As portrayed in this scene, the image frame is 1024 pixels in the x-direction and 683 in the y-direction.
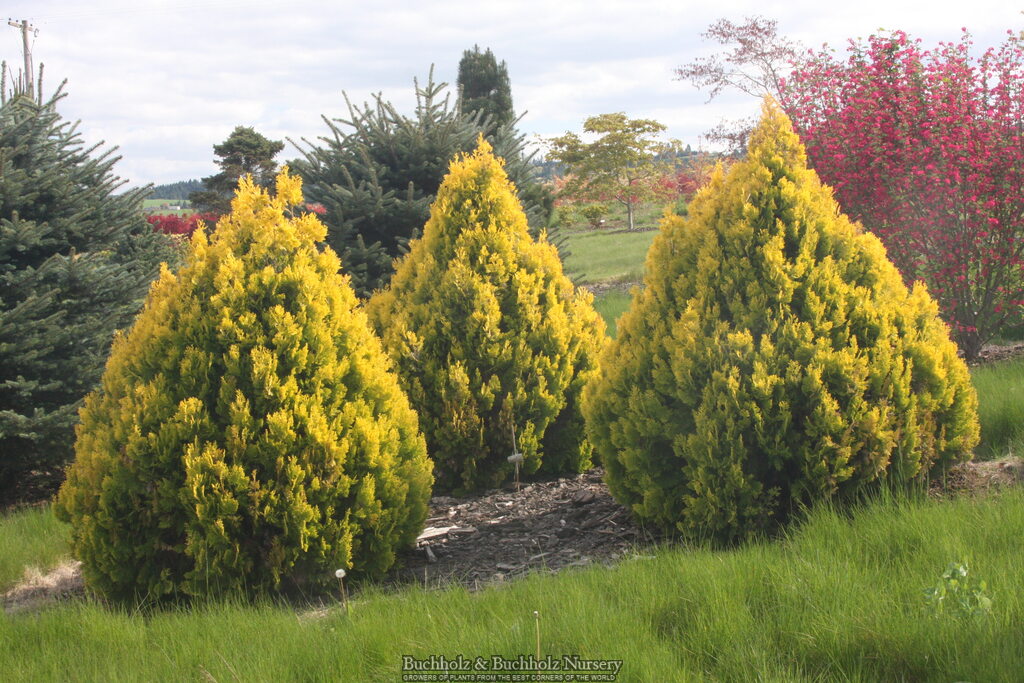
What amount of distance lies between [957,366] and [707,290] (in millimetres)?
1380

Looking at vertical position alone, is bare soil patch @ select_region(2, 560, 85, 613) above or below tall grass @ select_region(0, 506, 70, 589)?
below

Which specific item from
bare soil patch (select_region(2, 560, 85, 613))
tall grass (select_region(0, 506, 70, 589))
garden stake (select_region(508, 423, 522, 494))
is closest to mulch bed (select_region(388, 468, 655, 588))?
garden stake (select_region(508, 423, 522, 494))

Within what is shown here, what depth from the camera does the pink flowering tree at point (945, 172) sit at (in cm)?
770

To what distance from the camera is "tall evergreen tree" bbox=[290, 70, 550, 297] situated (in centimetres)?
764

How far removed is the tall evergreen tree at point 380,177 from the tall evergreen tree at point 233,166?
2434 cm

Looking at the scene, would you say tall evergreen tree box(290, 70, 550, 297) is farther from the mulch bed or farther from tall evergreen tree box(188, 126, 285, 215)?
tall evergreen tree box(188, 126, 285, 215)

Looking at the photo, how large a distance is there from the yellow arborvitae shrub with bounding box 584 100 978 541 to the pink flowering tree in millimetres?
4468

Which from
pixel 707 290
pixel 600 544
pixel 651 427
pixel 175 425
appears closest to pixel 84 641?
pixel 175 425

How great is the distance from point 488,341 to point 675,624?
8.69 ft

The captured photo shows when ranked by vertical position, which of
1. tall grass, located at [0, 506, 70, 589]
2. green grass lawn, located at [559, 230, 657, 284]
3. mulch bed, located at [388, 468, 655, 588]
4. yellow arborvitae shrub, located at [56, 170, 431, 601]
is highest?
green grass lawn, located at [559, 230, 657, 284]

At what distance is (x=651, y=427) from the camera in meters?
Result: 3.94

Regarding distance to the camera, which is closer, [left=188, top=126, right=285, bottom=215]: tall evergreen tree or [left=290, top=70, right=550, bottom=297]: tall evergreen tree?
[left=290, top=70, right=550, bottom=297]: tall evergreen tree

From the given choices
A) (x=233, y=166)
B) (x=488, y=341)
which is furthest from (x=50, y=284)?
(x=233, y=166)

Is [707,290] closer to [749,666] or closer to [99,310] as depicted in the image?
[749,666]
